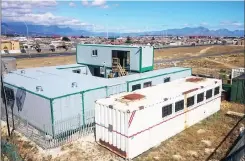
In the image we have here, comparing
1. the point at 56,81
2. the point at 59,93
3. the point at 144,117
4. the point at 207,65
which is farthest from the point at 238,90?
the point at 207,65

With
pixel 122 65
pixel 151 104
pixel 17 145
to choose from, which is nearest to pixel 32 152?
pixel 17 145

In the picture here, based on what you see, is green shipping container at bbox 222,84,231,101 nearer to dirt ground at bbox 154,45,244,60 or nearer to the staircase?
the staircase

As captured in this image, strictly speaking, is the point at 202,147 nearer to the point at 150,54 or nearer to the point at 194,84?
the point at 194,84

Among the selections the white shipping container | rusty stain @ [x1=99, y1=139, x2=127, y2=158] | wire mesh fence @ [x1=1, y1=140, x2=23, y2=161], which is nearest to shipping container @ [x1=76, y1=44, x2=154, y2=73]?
the white shipping container

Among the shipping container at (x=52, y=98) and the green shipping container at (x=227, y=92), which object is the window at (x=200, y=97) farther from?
the green shipping container at (x=227, y=92)

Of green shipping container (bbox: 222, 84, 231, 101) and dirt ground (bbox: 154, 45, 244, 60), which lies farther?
dirt ground (bbox: 154, 45, 244, 60)

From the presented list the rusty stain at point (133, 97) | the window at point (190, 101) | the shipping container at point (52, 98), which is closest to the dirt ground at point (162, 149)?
the shipping container at point (52, 98)

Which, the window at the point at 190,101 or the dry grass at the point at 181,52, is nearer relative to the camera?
the window at the point at 190,101
